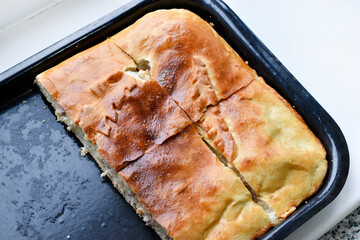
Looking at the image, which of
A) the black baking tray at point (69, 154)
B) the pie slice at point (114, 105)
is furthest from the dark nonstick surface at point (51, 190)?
the pie slice at point (114, 105)

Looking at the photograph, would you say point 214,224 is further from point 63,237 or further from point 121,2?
point 121,2

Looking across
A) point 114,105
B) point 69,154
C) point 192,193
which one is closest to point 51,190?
point 69,154

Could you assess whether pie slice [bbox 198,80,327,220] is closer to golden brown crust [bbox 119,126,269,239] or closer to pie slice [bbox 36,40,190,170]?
golden brown crust [bbox 119,126,269,239]

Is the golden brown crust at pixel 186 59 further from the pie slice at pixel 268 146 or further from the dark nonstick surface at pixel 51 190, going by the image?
the dark nonstick surface at pixel 51 190

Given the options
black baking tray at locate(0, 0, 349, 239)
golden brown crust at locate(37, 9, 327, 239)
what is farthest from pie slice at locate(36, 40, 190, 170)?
black baking tray at locate(0, 0, 349, 239)

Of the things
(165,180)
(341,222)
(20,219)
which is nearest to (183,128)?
(165,180)

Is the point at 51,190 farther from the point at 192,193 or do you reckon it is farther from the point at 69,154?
the point at 192,193
